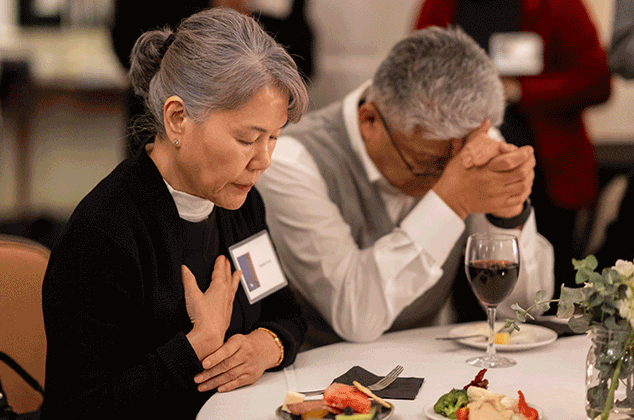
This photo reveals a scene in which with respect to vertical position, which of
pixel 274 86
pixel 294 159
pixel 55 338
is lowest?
pixel 55 338

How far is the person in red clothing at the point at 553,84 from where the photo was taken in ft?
9.09

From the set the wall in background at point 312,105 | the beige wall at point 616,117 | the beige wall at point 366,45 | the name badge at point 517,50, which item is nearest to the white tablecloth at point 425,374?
the wall in background at point 312,105

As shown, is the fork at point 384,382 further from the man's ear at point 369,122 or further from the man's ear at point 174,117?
the man's ear at point 369,122

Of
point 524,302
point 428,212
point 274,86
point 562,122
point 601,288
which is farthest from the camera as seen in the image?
point 562,122

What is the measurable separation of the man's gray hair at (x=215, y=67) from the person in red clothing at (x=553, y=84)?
1.60 metres

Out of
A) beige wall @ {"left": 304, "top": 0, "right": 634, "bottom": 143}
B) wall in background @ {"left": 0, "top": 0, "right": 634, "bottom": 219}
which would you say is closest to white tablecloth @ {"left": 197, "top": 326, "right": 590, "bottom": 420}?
wall in background @ {"left": 0, "top": 0, "right": 634, "bottom": 219}

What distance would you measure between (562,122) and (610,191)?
37 centimetres

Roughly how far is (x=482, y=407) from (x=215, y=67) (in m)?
0.72

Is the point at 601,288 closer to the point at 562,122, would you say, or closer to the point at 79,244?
the point at 79,244

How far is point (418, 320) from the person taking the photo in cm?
205

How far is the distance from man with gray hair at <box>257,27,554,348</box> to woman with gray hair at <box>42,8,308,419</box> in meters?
0.38

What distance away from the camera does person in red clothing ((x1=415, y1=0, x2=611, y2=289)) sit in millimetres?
2771

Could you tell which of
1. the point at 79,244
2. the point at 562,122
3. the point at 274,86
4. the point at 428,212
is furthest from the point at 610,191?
the point at 79,244

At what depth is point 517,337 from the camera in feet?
4.85
